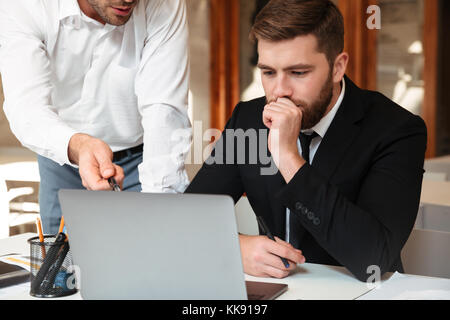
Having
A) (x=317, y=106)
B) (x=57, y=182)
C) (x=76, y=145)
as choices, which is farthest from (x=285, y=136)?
(x=57, y=182)

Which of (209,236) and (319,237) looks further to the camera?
(319,237)

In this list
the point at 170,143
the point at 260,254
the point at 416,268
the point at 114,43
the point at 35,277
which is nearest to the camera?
the point at 35,277

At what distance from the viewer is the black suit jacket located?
4.35 ft

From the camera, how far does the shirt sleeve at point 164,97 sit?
1807mm

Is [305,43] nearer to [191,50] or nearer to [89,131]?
[89,131]

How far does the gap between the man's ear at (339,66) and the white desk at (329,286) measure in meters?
0.52

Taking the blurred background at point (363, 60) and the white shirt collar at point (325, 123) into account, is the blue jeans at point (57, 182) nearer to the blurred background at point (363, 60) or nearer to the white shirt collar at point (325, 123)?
the white shirt collar at point (325, 123)

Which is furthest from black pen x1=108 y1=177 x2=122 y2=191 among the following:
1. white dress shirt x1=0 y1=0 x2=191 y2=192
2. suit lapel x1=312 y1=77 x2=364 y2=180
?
suit lapel x1=312 y1=77 x2=364 y2=180

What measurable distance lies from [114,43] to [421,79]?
3553 millimetres

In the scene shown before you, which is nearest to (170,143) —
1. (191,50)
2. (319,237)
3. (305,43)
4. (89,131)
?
(89,131)

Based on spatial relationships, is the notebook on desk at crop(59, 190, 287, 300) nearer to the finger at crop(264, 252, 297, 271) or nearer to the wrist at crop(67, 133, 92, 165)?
the finger at crop(264, 252, 297, 271)

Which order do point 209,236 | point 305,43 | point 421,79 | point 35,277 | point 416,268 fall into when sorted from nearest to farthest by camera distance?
point 209,236 → point 35,277 → point 305,43 → point 416,268 → point 421,79

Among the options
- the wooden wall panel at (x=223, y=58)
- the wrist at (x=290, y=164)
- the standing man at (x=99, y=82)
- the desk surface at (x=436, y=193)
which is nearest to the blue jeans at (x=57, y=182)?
the standing man at (x=99, y=82)
